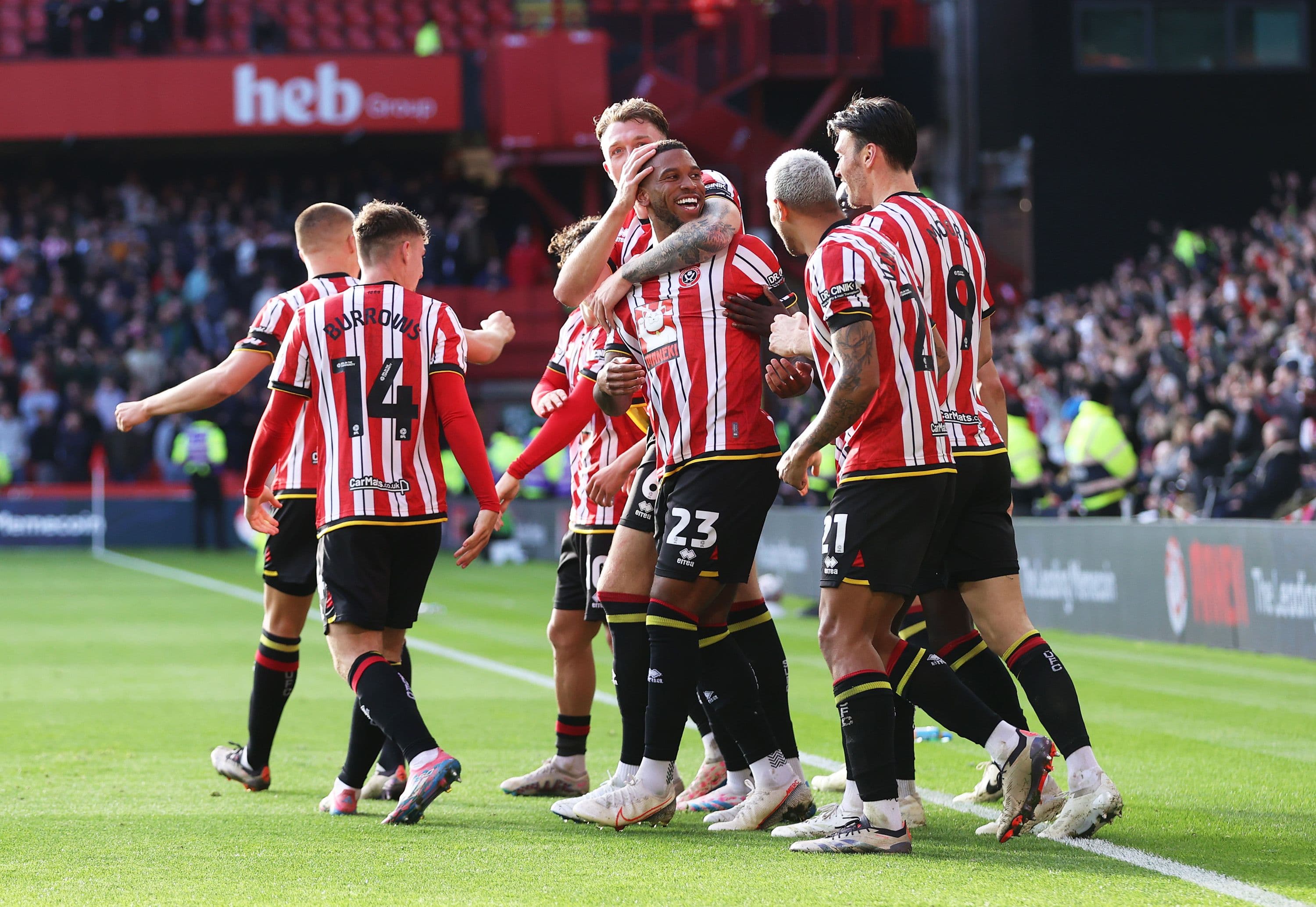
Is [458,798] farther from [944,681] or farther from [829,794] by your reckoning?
[944,681]

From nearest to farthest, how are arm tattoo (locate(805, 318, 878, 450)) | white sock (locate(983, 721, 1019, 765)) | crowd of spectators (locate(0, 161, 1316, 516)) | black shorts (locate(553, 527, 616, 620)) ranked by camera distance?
1. arm tattoo (locate(805, 318, 878, 450))
2. white sock (locate(983, 721, 1019, 765))
3. black shorts (locate(553, 527, 616, 620))
4. crowd of spectators (locate(0, 161, 1316, 516))

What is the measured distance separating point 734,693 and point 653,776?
14.9 inches

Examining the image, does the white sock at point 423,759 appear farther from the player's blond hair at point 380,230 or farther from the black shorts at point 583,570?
the player's blond hair at point 380,230

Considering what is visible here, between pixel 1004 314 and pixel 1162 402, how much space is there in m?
12.1

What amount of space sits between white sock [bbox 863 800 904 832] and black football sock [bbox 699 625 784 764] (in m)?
0.64

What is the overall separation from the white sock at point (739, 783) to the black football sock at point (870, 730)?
1034 millimetres

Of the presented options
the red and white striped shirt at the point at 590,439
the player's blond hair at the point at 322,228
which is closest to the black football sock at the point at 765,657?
the red and white striped shirt at the point at 590,439

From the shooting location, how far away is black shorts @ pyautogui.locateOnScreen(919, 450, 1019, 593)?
5.30 metres

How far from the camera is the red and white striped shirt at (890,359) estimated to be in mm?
4871

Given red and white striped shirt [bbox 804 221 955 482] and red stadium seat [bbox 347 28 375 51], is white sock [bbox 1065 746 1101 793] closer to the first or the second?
red and white striped shirt [bbox 804 221 955 482]

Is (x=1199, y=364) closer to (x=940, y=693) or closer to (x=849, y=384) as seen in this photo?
(x=940, y=693)

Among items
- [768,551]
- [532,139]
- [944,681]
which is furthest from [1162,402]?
[532,139]

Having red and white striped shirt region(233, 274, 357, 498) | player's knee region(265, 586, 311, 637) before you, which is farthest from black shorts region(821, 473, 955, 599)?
player's knee region(265, 586, 311, 637)

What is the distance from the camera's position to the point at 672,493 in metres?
5.33
